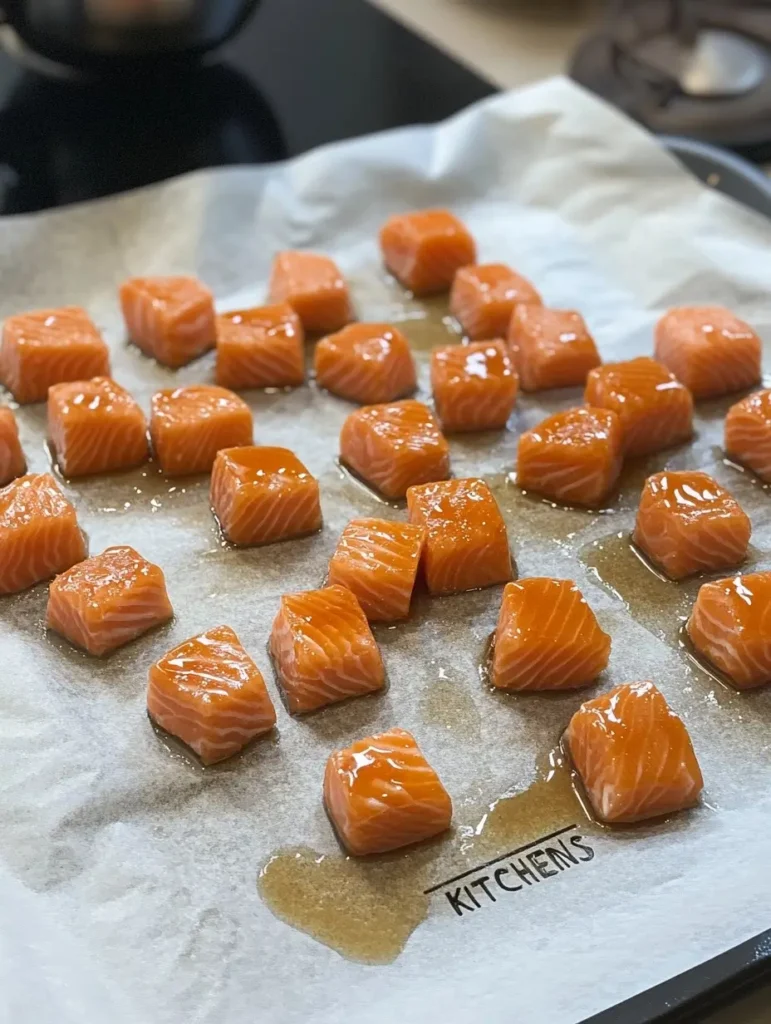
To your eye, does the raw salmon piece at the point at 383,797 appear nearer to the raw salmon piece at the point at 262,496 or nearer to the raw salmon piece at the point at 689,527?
the raw salmon piece at the point at 262,496

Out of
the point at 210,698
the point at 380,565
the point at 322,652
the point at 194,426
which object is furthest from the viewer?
the point at 194,426

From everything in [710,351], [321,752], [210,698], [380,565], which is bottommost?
[321,752]

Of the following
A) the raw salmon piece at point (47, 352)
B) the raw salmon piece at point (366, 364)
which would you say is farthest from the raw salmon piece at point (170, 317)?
the raw salmon piece at point (366, 364)

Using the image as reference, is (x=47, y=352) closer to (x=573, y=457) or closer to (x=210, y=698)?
(x=210, y=698)

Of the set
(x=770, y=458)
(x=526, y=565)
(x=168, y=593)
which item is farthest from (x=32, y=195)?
(x=770, y=458)

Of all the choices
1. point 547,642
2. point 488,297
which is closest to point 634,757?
point 547,642

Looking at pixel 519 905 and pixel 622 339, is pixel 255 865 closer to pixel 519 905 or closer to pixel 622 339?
pixel 519 905

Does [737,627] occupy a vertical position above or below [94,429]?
above
